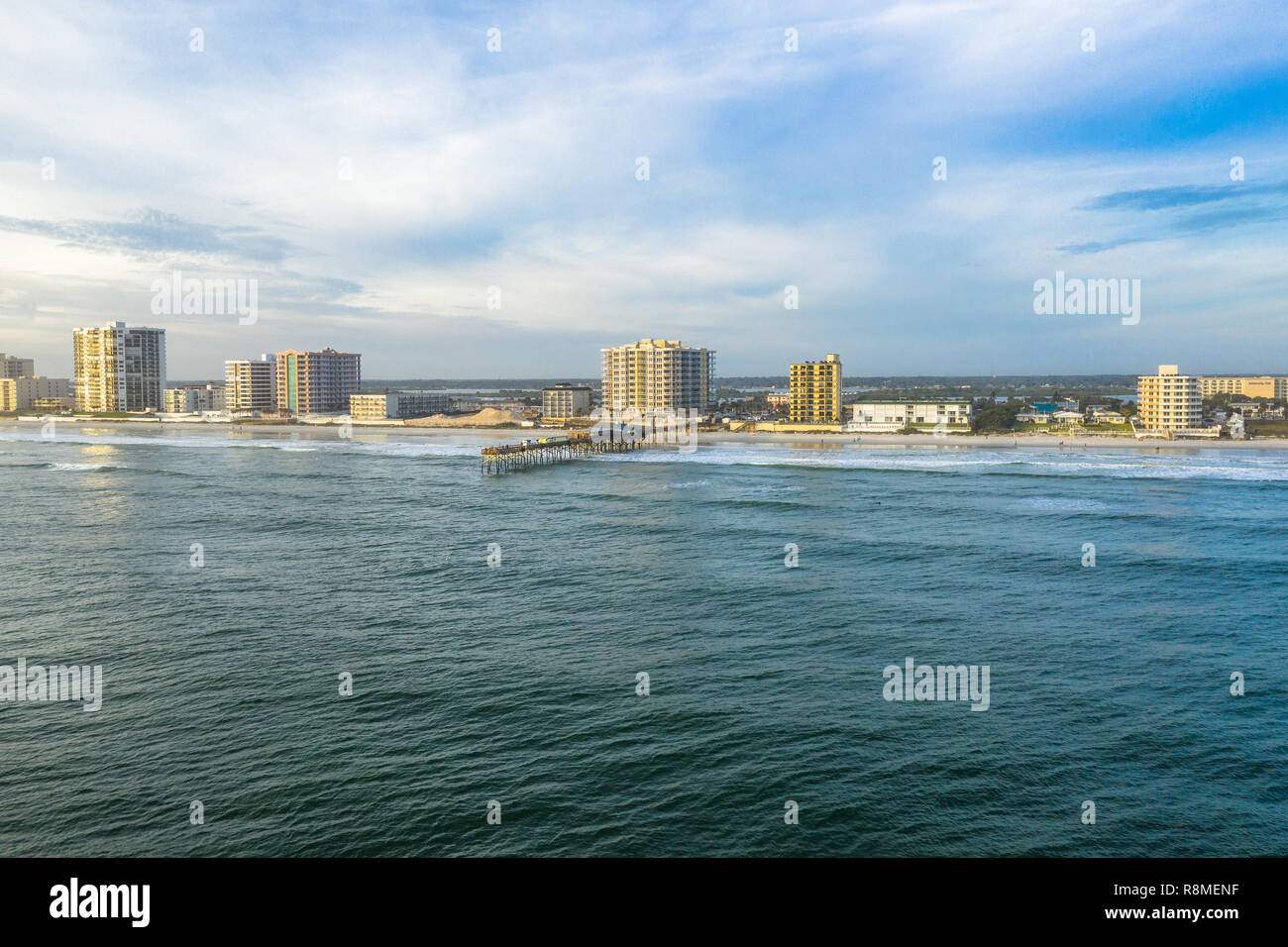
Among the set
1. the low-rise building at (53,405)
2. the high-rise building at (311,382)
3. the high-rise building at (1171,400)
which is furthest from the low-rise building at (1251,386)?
the low-rise building at (53,405)

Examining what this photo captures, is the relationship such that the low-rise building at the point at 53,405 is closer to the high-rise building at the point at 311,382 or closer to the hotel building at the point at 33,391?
the hotel building at the point at 33,391

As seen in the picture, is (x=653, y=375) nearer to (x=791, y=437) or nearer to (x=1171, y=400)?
(x=791, y=437)

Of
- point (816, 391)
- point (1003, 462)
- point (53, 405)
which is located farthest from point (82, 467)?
point (53, 405)

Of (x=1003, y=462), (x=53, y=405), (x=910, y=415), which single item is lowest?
(x=1003, y=462)

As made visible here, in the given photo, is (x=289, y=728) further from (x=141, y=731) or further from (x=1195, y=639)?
(x=1195, y=639)
